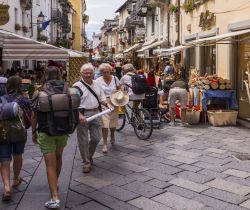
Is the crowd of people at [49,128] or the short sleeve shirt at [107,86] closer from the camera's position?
the crowd of people at [49,128]

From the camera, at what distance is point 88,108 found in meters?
6.56

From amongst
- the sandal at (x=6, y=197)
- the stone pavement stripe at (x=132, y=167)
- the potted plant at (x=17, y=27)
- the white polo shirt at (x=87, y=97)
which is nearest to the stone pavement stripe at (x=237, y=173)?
the stone pavement stripe at (x=132, y=167)

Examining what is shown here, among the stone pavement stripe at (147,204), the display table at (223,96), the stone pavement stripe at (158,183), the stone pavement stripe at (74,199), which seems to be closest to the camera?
the stone pavement stripe at (147,204)

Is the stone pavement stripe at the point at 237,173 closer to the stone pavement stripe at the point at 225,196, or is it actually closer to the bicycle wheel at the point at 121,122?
the stone pavement stripe at the point at 225,196

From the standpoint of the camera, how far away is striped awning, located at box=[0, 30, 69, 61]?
501 inches

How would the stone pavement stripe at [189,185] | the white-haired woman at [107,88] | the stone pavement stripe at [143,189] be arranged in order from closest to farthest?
the stone pavement stripe at [143,189], the stone pavement stripe at [189,185], the white-haired woman at [107,88]

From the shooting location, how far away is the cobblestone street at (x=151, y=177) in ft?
16.5

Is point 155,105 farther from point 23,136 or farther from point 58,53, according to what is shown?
point 23,136

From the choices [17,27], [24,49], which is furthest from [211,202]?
[17,27]

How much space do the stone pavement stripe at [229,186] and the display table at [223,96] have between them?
514 centimetres

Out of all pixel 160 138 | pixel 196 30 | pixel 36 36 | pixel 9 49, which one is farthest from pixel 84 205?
pixel 36 36

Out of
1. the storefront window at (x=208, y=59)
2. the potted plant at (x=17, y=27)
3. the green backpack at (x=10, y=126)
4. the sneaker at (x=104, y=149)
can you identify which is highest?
the potted plant at (x=17, y=27)

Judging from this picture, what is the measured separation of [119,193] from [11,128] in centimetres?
152

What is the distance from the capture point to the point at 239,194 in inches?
209
